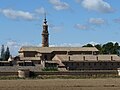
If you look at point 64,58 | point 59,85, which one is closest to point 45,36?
point 64,58

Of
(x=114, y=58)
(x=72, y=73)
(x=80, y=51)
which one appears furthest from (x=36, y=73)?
(x=80, y=51)

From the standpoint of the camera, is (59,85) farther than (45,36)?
No

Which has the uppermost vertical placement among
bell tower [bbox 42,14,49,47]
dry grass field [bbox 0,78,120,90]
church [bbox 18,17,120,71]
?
bell tower [bbox 42,14,49,47]

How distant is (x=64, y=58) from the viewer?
135875 millimetres

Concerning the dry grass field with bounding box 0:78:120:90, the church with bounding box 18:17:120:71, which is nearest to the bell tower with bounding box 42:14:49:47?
the church with bounding box 18:17:120:71

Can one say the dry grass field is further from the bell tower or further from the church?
the bell tower

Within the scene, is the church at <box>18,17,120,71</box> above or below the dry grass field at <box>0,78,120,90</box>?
above

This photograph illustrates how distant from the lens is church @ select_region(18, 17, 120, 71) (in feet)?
425

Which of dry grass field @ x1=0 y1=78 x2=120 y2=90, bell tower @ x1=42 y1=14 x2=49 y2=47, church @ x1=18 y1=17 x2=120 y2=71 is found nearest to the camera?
dry grass field @ x1=0 y1=78 x2=120 y2=90

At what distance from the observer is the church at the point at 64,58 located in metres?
130

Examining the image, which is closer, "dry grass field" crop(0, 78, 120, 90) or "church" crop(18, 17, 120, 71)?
"dry grass field" crop(0, 78, 120, 90)

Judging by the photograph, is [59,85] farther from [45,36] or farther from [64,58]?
[45,36]

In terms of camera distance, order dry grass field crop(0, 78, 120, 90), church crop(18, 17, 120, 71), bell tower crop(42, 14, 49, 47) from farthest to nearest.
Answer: bell tower crop(42, 14, 49, 47)
church crop(18, 17, 120, 71)
dry grass field crop(0, 78, 120, 90)

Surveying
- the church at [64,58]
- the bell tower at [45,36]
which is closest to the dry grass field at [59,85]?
the church at [64,58]
